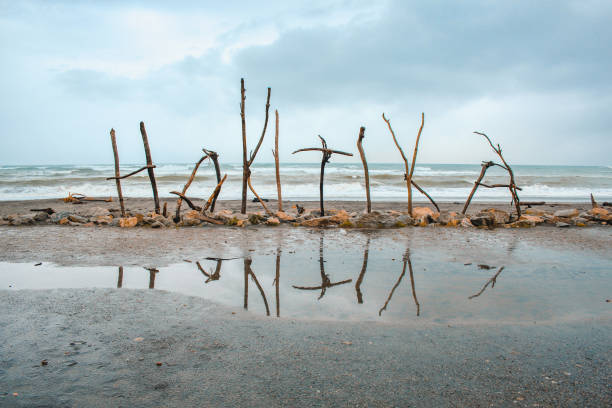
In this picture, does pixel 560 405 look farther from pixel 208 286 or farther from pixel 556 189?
pixel 556 189

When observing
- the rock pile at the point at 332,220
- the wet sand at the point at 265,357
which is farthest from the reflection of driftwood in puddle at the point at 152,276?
the rock pile at the point at 332,220

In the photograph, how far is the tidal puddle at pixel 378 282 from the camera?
12.3 ft

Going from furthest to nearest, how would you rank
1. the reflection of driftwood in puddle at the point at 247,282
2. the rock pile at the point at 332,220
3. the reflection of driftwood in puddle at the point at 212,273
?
the rock pile at the point at 332,220, the reflection of driftwood in puddle at the point at 212,273, the reflection of driftwood in puddle at the point at 247,282

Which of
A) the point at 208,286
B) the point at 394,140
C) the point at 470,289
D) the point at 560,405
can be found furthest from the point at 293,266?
the point at 394,140

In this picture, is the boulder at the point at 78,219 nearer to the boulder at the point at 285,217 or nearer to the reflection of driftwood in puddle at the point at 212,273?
the boulder at the point at 285,217

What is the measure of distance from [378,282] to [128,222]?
255 inches

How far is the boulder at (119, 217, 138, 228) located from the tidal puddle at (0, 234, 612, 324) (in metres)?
3.52

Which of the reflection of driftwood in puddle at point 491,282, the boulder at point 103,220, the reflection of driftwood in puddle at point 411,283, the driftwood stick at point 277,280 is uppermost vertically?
the boulder at point 103,220

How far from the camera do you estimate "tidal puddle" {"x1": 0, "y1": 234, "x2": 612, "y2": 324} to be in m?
3.73

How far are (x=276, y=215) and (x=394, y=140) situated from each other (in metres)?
3.39

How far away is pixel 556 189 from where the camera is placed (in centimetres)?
2342

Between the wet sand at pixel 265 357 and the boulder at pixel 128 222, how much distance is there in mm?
4884

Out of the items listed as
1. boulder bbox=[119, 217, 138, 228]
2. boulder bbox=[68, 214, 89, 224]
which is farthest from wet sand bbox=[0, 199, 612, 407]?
boulder bbox=[68, 214, 89, 224]

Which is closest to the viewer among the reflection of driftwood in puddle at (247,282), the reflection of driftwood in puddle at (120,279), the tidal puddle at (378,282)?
the tidal puddle at (378,282)
